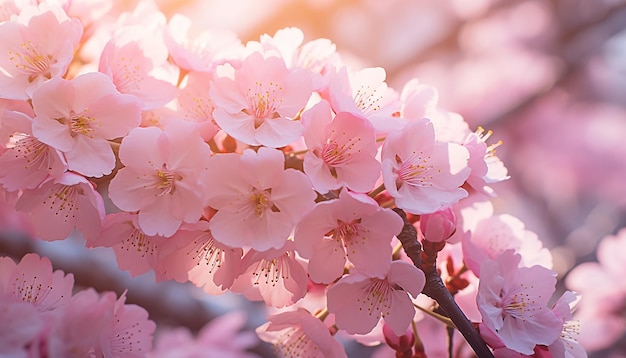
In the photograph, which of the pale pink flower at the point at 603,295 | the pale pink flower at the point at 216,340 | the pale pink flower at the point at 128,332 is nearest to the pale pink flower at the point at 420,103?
the pale pink flower at the point at 128,332

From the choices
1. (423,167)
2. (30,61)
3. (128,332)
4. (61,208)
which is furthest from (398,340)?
(30,61)

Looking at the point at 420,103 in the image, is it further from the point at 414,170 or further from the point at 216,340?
the point at 216,340

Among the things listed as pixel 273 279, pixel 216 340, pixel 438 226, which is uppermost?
pixel 438 226

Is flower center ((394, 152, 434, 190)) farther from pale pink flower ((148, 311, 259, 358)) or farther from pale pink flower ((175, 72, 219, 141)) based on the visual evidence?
pale pink flower ((148, 311, 259, 358))

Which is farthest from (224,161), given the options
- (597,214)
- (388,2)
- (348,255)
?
(388,2)

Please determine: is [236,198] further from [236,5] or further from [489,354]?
[236,5]

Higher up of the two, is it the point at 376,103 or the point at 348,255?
the point at 376,103

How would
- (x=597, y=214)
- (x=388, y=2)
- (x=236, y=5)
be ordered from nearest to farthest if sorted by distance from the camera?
1. (x=597, y=214)
2. (x=236, y=5)
3. (x=388, y=2)

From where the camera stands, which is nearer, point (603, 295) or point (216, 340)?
point (603, 295)
